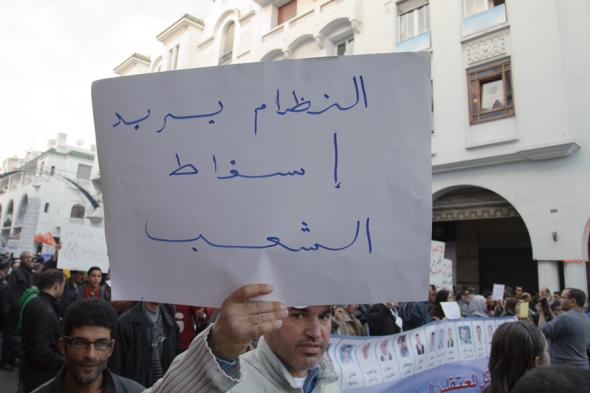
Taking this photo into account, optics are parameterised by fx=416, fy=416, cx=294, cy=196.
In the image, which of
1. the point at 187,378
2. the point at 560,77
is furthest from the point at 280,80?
the point at 560,77

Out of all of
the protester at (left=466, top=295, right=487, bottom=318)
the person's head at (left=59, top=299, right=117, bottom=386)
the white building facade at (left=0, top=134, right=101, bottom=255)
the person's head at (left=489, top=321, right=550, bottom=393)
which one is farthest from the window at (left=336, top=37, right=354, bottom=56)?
the white building facade at (left=0, top=134, right=101, bottom=255)

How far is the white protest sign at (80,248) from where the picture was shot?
737cm

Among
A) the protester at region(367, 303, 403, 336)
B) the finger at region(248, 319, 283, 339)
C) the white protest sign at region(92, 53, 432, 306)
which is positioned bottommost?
the protester at region(367, 303, 403, 336)

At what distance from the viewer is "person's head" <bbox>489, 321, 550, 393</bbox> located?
2348mm

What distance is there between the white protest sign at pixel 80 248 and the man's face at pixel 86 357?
5.78 m

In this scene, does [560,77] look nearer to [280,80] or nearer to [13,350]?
[280,80]

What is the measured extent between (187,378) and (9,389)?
624cm

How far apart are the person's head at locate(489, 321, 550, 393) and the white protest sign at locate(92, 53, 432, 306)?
1.56 m

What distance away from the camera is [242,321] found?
1049 millimetres

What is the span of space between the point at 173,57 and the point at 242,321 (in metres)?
27.0

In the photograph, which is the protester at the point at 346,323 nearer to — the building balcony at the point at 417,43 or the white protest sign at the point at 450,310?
the white protest sign at the point at 450,310

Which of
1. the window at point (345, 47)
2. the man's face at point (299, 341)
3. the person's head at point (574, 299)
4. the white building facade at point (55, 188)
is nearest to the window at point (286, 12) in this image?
the window at point (345, 47)

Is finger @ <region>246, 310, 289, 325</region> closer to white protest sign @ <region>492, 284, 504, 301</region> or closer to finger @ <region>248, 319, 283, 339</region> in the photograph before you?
finger @ <region>248, 319, 283, 339</region>

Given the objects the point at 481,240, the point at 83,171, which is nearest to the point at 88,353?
the point at 481,240
